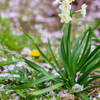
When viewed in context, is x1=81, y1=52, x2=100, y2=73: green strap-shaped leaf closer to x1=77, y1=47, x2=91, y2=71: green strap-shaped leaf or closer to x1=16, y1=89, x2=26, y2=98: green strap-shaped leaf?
x1=77, y1=47, x2=91, y2=71: green strap-shaped leaf

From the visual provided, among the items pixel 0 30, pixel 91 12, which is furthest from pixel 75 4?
pixel 0 30

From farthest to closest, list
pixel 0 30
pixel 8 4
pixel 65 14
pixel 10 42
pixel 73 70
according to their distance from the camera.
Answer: pixel 8 4, pixel 0 30, pixel 10 42, pixel 73 70, pixel 65 14

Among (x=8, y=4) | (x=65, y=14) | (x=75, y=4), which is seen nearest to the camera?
(x=65, y=14)

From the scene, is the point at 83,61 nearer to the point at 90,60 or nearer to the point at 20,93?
the point at 90,60

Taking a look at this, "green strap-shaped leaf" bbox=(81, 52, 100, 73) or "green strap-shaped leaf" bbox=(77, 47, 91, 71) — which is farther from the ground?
"green strap-shaped leaf" bbox=(77, 47, 91, 71)

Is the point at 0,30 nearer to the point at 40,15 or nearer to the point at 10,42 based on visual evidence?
the point at 10,42

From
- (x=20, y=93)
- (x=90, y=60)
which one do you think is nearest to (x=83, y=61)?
(x=90, y=60)

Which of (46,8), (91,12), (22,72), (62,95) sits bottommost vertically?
(62,95)

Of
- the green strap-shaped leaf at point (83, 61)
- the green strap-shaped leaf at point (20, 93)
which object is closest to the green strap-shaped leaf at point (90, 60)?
the green strap-shaped leaf at point (83, 61)

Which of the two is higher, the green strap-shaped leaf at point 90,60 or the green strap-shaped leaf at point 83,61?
the green strap-shaped leaf at point 83,61

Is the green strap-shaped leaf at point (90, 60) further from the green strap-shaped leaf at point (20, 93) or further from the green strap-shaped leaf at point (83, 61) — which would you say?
the green strap-shaped leaf at point (20, 93)

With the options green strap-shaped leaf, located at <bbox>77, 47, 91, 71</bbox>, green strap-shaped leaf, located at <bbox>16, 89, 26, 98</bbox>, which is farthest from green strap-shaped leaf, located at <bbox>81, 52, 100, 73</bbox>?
green strap-shaped leaf, located at <bbox>16, 89, 26, 98</bbox>
